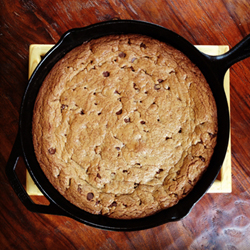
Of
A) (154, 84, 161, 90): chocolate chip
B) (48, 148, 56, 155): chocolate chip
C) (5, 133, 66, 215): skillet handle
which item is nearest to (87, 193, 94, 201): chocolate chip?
(5, 133, 66, 215): skillet handle

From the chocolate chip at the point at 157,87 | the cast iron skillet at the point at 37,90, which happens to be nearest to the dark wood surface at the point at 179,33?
the cast iron skillet at the point at 37,90

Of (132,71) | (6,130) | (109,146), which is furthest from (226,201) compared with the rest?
(6,130)

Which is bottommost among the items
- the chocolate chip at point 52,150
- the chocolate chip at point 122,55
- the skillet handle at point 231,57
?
the skillet handle at point 231,57

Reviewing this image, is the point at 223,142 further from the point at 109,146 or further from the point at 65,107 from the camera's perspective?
the point at 65,107

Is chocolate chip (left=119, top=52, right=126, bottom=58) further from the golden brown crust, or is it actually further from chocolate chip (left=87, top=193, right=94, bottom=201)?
chocolate chip (left=87, top=193, right=94, bottom=201)

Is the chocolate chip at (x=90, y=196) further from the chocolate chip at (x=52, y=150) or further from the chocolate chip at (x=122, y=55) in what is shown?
the chocolate chip at (x=122, y=55)

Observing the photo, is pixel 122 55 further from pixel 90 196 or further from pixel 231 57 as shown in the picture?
pixel 90 196

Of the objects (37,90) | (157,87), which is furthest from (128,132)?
(37,90)
